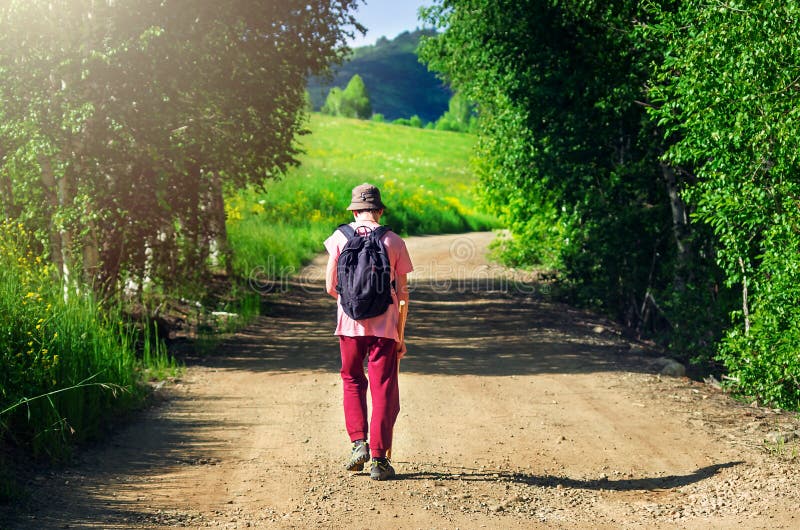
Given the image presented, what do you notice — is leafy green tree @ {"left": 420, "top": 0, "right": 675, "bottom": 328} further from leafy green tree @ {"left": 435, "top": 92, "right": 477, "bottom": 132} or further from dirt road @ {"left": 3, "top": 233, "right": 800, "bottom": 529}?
leafy green tree @ {"left": 435, "top": 92, "right": 477, "bottom": 132}

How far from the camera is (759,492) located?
21.4 feet

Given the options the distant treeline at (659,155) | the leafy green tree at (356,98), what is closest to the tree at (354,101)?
the leafy green tree at (356,98)

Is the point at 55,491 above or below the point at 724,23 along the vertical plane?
below

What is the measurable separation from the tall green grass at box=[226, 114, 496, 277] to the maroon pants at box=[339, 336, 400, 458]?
36.5 feet

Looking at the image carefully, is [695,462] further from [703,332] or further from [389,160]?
[389,160]

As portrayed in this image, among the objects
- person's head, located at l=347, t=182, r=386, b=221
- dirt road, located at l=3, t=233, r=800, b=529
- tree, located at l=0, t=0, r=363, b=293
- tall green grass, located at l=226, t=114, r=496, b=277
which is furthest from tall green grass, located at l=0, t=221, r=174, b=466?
tall green grass, located at l=226, t=114, r=496, b=277

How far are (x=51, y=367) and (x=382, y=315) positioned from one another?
3106 mm

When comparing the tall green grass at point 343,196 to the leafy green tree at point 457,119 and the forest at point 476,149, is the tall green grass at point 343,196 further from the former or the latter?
the leafy green tree at point 457,119

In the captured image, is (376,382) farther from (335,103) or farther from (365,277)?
(335,103)

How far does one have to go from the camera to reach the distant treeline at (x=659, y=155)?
8.29m

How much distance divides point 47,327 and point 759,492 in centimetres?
615

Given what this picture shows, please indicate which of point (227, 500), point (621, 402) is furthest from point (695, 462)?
point (227, 500)

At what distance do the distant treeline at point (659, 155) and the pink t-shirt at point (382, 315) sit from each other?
366cm

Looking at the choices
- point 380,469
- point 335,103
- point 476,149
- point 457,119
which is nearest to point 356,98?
point 335,103
